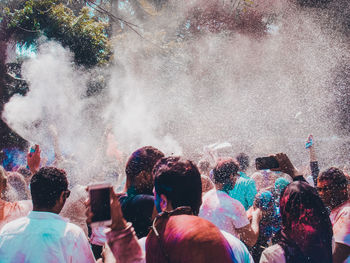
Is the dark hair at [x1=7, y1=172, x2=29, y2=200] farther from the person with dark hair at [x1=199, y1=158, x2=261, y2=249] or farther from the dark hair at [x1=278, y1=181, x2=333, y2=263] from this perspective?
the dark hair at [x1=278, y1=181, x2=333, y2=263]

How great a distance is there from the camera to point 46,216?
1.76 metres

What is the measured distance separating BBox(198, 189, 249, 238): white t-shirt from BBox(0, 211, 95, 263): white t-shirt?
102 centimetres

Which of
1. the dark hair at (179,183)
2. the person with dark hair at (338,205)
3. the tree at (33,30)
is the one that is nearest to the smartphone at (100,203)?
the dark hair at (179,183)

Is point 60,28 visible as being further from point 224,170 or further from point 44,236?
point 44,236

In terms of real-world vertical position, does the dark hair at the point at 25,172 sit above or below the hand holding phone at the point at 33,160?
below

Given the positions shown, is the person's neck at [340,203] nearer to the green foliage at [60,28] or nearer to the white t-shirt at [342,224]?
the white t-shirt at [342,224]

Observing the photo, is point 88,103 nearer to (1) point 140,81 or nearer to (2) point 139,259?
(1) point 140,81

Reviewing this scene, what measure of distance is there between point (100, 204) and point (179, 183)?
431mm

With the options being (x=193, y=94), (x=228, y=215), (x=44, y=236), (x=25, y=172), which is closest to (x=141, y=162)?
(x=44, y=236)

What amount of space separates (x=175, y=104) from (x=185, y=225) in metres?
10.2

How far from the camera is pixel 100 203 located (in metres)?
0.96

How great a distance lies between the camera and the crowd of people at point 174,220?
3.21ft

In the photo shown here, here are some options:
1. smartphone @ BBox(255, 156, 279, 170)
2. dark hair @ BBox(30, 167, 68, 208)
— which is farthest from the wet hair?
smartphone @ BBox(255, 156, 279, 170)

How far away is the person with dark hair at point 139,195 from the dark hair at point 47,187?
0.37m
